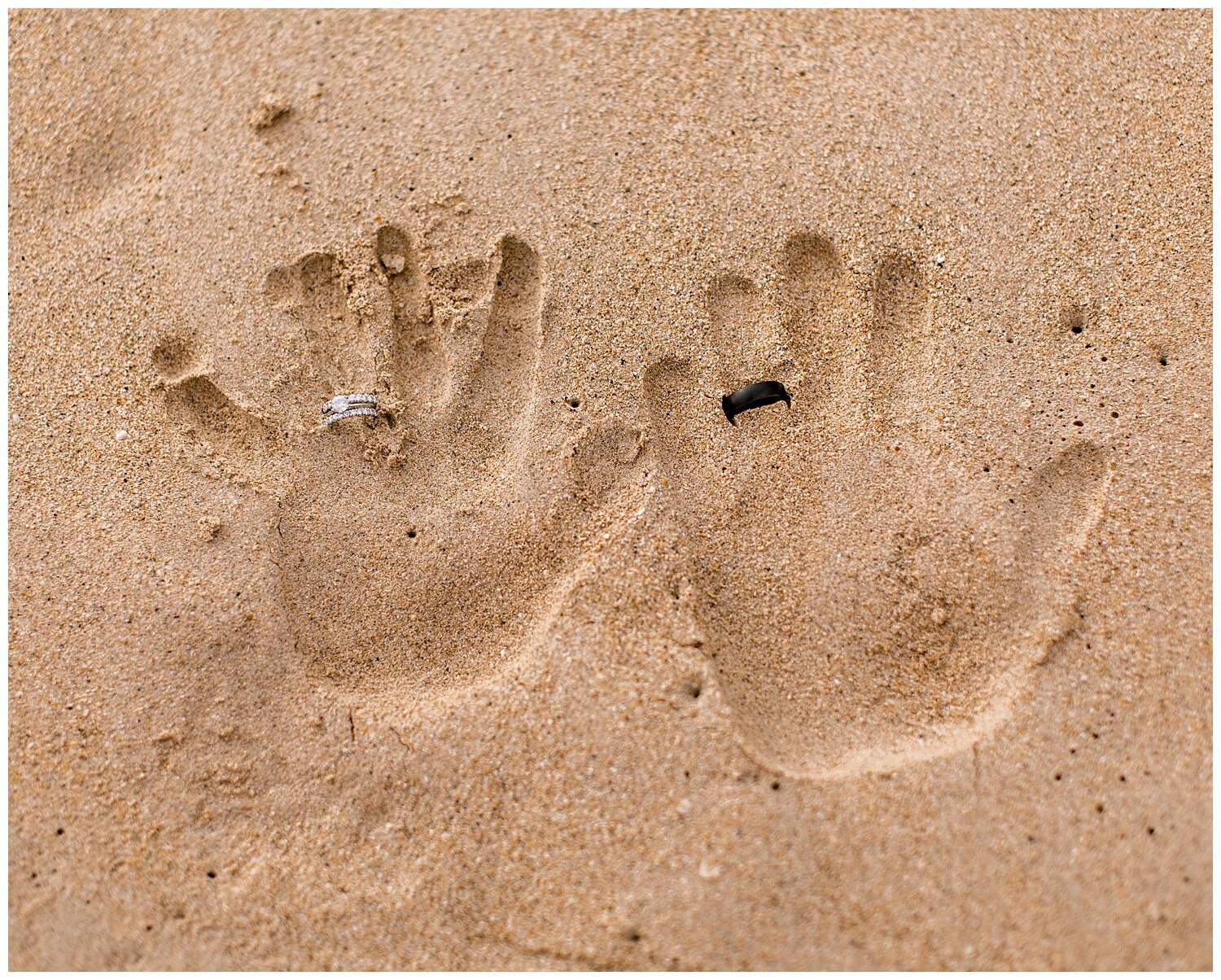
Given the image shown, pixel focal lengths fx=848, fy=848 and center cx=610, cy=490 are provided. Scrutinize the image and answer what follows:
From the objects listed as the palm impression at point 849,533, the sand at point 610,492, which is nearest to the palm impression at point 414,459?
the sand at point 610,492

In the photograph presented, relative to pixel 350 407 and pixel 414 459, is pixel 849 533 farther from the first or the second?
pixel 350 407

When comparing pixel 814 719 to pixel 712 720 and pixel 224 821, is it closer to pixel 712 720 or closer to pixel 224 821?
pixel 712 720

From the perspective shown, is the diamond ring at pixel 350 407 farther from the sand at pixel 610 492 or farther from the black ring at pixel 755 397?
the black ring at pixel 755 397

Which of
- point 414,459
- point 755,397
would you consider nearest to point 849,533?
point 755,397

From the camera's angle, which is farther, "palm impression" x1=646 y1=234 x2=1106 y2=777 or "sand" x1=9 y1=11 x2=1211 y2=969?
"palm impression" x1=646 y1=234 x2=1106 y2=777

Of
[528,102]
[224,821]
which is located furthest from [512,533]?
[528,102]

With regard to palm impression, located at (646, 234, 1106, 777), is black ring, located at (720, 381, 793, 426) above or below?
above

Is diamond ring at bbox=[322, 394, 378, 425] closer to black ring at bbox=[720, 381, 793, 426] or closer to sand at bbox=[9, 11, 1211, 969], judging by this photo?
sand at bbox=[9, 11, 1211, 969]

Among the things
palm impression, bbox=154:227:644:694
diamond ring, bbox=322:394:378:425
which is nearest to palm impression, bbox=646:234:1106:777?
palm impression, bbox=154:227:644:694
